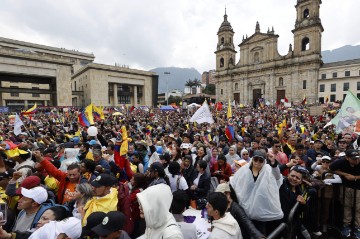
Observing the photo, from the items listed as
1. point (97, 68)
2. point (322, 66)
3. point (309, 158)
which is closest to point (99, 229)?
point (309, 158)

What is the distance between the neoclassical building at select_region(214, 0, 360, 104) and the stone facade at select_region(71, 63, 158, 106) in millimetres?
18872

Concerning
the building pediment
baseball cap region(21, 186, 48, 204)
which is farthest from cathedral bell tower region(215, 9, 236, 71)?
baseball cap region(21, 186, 48, 204)

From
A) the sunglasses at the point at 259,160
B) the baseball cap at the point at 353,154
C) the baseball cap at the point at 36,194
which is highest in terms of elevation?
the sunglasses at the point at 259,160

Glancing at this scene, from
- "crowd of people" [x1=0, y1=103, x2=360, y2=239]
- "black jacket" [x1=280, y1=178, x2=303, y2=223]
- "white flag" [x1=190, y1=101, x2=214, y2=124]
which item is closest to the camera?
"crowd of people" [x1=0, y1=103, x2=360, y2=239]

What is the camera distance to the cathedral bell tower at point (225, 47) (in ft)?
180

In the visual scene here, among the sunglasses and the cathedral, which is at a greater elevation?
the cathedral

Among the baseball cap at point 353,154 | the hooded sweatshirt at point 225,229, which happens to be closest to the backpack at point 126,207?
the hooded sweatshirt at point 225,229

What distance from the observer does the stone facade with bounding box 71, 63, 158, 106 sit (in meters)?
45.3

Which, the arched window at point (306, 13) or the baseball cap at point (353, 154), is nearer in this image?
the baseball cap at point (353, 154)

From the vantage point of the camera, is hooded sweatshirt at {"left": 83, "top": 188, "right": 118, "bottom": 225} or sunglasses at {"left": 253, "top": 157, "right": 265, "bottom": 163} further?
sunglasses at {"left": 253, "top": 157, "right": 265, "bottom": 163}

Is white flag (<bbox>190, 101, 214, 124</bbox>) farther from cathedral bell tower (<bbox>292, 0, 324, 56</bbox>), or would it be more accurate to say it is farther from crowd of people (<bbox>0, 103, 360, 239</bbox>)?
cathedral bell tower (<bbox>292, 0, 324, 56</bbox>)

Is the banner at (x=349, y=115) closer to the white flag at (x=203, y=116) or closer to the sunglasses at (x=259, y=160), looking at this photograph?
the white flag at (x=203, y=116)

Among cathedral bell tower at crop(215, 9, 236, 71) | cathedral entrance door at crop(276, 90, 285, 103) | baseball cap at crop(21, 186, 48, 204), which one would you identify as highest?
cathedral bell tower at crop(215, 9, 236, 71)

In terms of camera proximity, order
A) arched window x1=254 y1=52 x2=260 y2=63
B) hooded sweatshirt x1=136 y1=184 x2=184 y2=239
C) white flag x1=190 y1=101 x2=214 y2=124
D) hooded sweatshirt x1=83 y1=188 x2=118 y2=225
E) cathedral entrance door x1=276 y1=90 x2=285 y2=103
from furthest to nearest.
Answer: arched window x1=254 y1=52 x2=260 y2=63, cathedral entrance door x1=276 y1=90 x2=285 y2=103, white flag x1=190 y1=101 x2=214 y2=124, hooded sweatshirt x1=83 y1=188 x2=118 y2=225, hooded sweatshirt x1=136 y1=184 x2=184 y2=239
